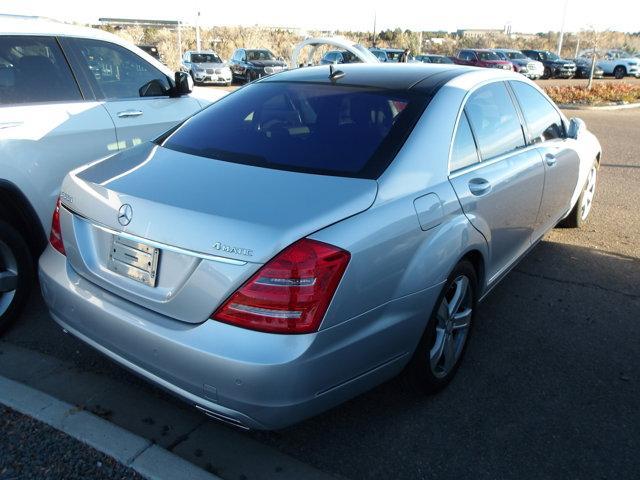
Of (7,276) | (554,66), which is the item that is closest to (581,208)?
(7,276)

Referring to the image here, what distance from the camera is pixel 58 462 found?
2.50 m

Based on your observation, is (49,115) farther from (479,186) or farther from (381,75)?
(479,186)

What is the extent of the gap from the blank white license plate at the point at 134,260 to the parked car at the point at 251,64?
24707 mm

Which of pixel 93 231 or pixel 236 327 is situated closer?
pixel 236 327

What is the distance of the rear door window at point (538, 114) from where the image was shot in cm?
409

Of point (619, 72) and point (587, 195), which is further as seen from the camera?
point (619, 72)

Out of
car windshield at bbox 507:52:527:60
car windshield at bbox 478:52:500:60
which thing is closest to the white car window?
car windshield at bbox 478:52:500:60

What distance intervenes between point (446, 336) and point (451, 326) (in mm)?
70

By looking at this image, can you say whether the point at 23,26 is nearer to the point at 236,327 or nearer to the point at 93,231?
the point at 93,231

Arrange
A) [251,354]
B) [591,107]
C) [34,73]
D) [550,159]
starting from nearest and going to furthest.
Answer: [251,354] < [34,73] < [550,159] < [591,107]

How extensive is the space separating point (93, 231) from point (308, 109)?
1336 millimetres

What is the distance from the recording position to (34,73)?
4055 mm

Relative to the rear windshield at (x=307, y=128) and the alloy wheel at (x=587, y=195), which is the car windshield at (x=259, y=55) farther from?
the rear windshield at (x=307, y=128)

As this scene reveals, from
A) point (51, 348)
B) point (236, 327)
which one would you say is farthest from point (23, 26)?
point (236, 327)
